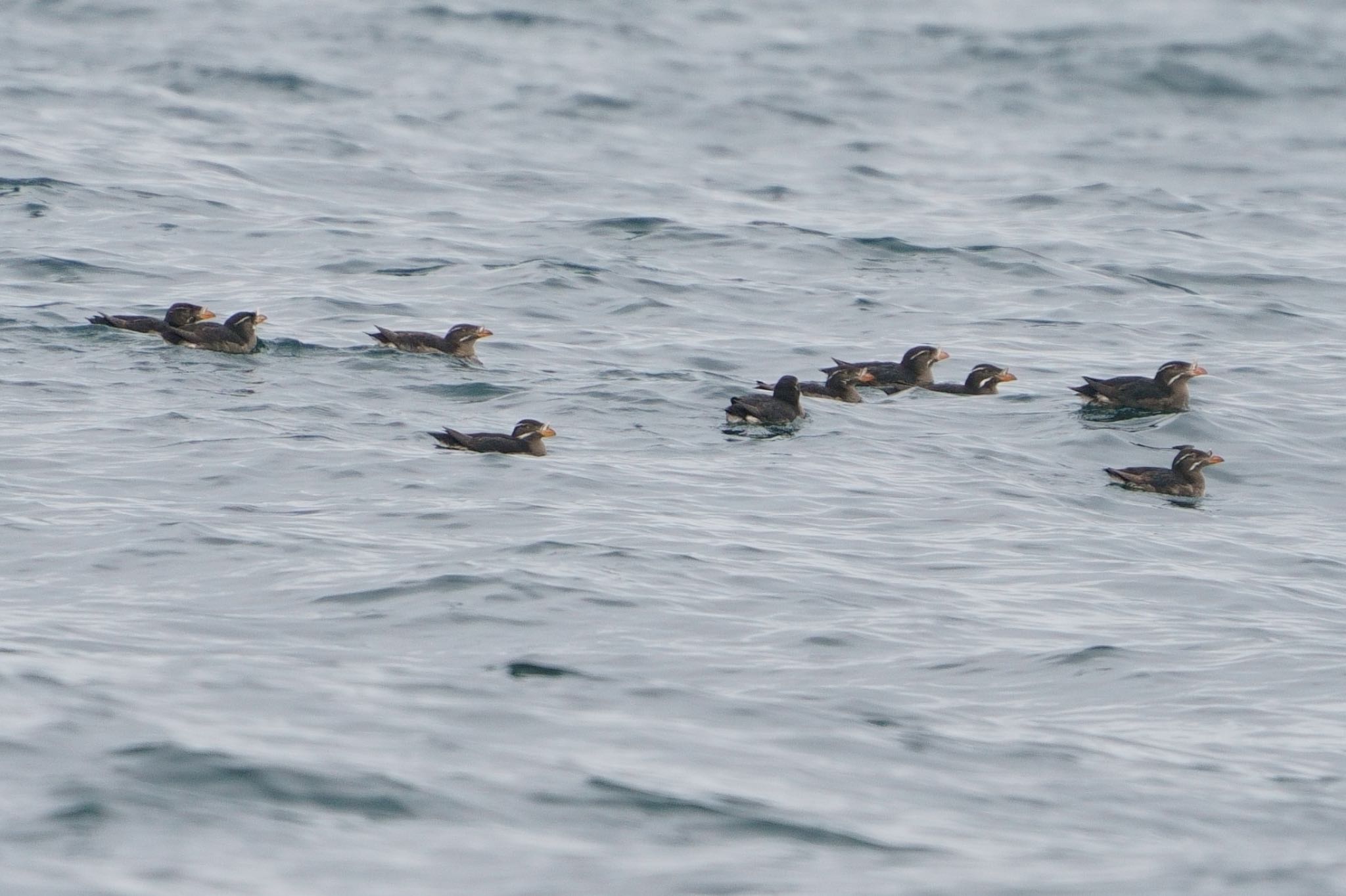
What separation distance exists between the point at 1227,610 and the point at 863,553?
2.27m

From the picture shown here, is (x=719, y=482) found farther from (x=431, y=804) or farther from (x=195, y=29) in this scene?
(x=195, y=29)

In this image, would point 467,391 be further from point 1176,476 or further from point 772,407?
point 1176,476

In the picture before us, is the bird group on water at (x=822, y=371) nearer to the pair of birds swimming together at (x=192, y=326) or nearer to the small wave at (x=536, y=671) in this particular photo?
the pair of birds swimming together at (x=192, y=326)

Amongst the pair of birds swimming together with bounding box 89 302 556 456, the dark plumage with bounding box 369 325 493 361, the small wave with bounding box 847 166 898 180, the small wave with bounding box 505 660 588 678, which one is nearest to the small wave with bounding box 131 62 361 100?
the small wave with bounding box 847 166 898 180

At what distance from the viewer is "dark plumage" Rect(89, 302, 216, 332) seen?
17266mm

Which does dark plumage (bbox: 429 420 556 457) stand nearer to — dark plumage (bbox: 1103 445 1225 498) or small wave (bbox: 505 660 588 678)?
small wave (bbox: 505 660 588 678)

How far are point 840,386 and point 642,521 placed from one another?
4042 millimetres

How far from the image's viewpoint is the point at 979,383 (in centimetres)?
1783

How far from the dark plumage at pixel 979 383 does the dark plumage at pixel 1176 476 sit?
89.6 inches

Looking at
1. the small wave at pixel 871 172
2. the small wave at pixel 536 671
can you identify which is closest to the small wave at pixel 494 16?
the small wave at pixel 871 172

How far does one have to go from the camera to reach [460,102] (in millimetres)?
32719

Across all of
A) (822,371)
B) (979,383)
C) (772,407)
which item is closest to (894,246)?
(822,371)

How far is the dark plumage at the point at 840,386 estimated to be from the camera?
17094 mm

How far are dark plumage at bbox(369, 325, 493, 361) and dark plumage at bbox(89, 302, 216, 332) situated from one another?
1463mm
